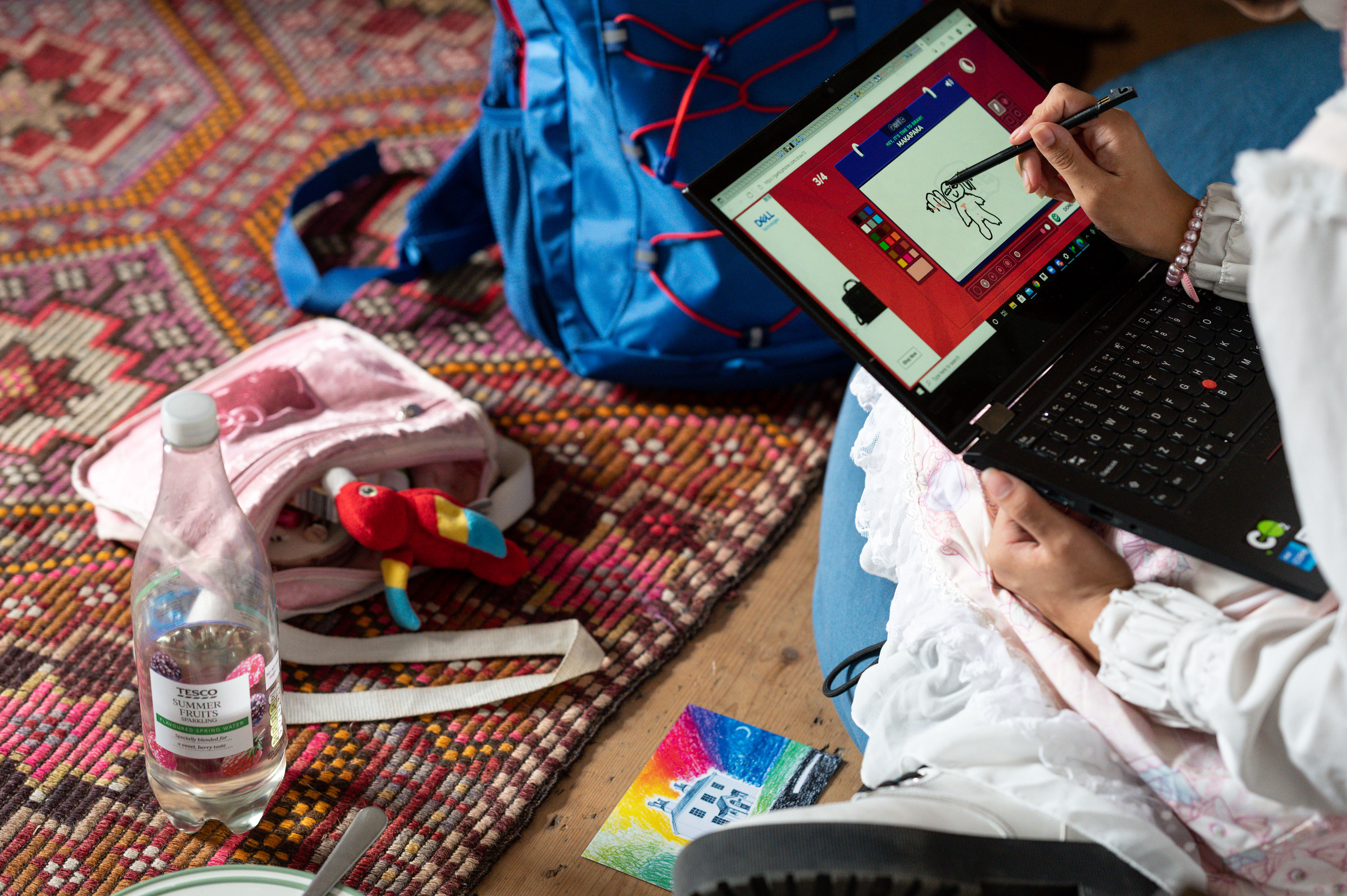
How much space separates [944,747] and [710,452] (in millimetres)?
669

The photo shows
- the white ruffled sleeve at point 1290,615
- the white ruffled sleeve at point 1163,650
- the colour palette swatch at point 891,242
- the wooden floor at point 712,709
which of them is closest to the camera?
the white ruffled sleeve at point 1290,615

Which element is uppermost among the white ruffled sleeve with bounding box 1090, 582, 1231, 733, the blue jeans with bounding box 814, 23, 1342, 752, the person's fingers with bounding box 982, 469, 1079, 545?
the person's fingers with bounding box 982, 469, 1079, 545

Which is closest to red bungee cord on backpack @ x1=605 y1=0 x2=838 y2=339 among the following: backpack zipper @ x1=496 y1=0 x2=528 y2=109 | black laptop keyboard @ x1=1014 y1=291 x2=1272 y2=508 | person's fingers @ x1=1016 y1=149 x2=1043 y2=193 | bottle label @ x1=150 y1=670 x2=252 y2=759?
backpack zipper @ x1=496 y1=0 x2=528 y2=109

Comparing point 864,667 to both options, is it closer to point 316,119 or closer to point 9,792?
point 9,792

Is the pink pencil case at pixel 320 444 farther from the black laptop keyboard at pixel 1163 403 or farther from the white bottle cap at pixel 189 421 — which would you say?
the black laptop keyboard at pixel 1163 403

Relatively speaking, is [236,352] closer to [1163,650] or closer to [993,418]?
[993,418]

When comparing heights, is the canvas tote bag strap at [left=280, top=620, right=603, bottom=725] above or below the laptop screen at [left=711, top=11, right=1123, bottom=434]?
below

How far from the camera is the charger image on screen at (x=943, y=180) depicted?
83 centimetres

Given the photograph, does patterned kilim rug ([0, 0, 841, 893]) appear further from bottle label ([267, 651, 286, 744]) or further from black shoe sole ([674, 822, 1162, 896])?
black shoe sole ([674, 822, 1162, 896])

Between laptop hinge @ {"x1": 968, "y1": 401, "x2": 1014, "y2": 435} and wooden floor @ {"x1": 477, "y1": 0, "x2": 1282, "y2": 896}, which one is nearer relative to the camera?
laptop hinge @ {"x1": 968, "y1": 401, "x2": 1014, "y2": 435}

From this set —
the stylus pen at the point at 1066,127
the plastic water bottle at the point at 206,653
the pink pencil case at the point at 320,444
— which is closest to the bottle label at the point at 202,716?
the plastic water bottle at the point at 206,653

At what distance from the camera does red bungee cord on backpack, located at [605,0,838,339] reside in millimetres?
1165

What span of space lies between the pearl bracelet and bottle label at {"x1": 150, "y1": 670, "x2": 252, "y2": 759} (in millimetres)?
755

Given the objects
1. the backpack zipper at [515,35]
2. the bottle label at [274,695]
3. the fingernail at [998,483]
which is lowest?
the fingernail at [998,483]
